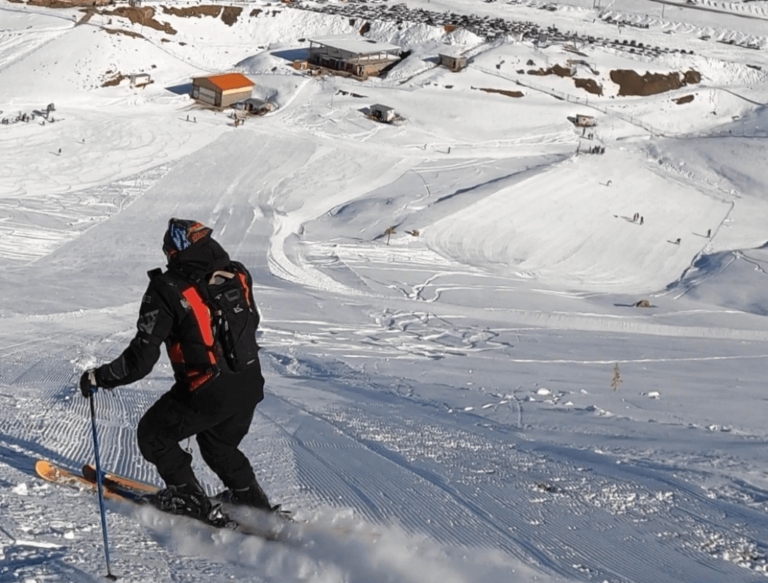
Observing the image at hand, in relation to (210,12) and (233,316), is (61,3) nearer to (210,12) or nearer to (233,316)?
(210,12)

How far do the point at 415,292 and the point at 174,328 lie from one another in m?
14.6

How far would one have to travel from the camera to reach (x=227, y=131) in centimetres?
3397

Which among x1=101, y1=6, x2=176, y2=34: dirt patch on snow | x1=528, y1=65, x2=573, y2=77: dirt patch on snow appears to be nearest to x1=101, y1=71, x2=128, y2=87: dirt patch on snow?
x1=101, y1=6, x2=176, y2=34: dirt patch on snow

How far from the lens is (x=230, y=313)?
3.87m

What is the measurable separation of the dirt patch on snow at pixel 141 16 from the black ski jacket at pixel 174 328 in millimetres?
47524

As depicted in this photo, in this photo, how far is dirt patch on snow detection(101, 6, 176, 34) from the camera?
1844 inches

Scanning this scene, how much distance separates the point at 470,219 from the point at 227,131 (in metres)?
13.1

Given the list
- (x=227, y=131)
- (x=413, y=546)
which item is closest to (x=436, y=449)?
(x=413, y=546)

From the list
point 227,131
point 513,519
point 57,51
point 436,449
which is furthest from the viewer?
point 57,51

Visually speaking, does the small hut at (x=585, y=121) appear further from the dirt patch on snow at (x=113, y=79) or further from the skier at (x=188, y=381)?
the skier at (x=188, y=381)

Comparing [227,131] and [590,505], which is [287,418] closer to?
[590,505]

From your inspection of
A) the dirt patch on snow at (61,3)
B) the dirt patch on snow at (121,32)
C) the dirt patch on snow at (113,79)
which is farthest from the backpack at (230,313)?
the dirt patch on snow at (61,3)

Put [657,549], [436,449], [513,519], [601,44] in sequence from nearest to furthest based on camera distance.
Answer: [657,549], [513,519], [436,449], [601,44]

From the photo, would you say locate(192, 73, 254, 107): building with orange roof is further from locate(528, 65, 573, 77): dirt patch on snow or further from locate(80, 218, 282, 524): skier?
locate(80, 218, 282, 524): skier
